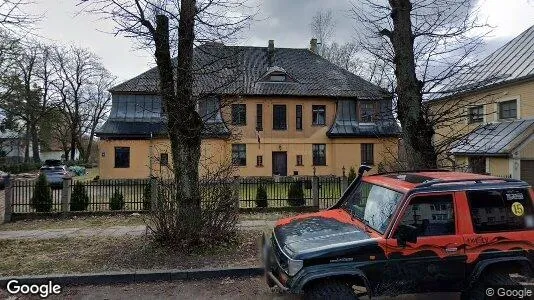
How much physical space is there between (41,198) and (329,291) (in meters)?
12.0

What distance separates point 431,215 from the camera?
4434 millimetres

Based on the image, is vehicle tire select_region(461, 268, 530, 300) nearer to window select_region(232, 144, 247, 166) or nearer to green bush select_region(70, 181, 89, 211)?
green bush select_region(70, 181, 89, 211)

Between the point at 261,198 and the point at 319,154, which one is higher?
the point at 319,154

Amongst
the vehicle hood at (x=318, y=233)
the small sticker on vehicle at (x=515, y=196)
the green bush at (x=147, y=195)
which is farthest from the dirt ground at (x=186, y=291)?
the green bush at (x=147, y=195)

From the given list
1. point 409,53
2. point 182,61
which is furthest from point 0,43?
point 409,53

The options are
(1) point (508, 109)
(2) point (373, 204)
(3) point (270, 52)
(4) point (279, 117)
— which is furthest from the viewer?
(3) point (270, 52)

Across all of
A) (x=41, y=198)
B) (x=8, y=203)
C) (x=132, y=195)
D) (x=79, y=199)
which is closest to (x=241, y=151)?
(x=132, y=195)

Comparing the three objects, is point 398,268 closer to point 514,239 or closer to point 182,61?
point 514,239

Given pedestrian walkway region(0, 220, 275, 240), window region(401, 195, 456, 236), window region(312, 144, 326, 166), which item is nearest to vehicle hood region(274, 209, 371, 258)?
window region(401, 195, 456, 236)

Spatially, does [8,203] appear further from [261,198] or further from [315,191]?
[315,191]

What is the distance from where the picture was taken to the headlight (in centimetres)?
416

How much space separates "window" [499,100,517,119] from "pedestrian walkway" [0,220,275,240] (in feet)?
A: 52.4

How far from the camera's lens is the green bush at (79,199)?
12766mm

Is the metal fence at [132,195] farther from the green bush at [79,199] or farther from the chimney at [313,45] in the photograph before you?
the chimney at [313,45]
